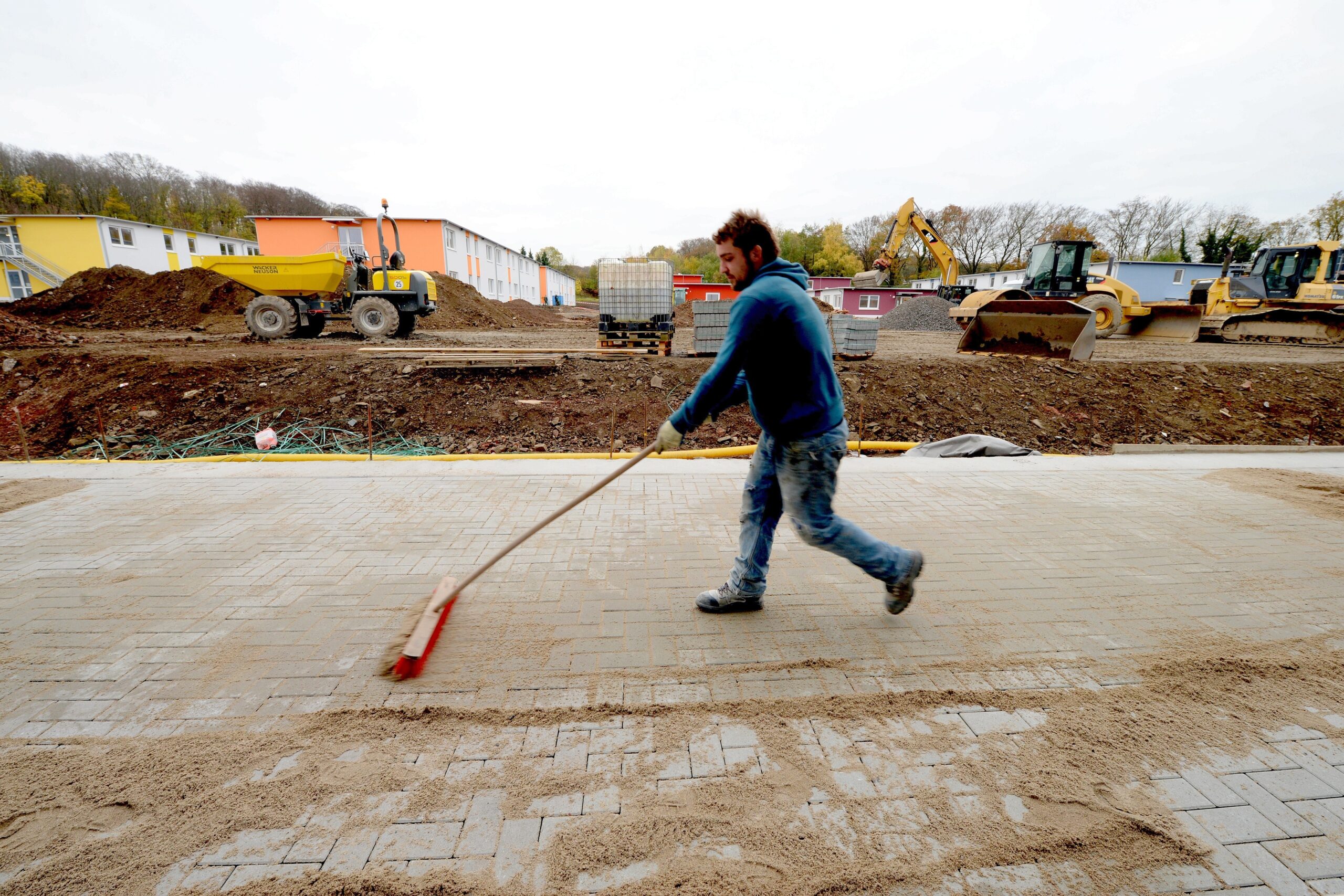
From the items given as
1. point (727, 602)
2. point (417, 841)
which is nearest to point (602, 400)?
point (727, 602)

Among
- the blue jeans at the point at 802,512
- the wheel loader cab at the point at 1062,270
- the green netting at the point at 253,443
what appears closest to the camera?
the blue jeans at the point at 802,512

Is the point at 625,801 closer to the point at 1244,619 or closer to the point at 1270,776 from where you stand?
the point at 1270,776

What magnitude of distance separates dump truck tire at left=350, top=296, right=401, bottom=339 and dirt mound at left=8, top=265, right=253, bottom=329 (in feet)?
35.0

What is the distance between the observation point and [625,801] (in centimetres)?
207

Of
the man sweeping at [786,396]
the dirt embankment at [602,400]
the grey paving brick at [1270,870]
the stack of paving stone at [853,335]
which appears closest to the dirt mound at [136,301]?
the dirt embankment at [602,400]

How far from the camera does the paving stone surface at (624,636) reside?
1.98m

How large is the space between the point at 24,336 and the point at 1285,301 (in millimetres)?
30253

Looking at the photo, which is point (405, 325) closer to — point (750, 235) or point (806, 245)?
point (750, 235)

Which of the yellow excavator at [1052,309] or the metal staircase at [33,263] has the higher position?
the metal staircase at [33,263]

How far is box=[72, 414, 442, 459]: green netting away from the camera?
Answer: 792cm

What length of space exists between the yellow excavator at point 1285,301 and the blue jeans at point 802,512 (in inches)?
780

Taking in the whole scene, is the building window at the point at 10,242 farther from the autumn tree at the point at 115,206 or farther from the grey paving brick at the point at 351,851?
the grey paving brick at the point at 351,851

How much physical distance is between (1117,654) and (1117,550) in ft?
5.15

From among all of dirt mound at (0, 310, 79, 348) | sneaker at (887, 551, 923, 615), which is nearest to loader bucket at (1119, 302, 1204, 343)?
sneaker at (887, 551, 923, 615)
